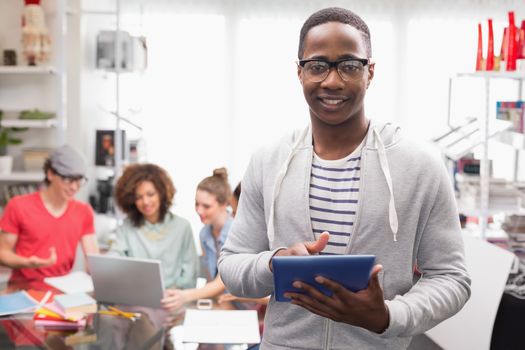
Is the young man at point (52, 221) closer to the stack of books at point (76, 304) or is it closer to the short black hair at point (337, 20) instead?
the stack of books at point (76, 304)

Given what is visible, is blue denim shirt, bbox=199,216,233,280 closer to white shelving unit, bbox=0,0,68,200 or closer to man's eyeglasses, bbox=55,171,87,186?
man's eyeglasses, bbox=55,171,87,186

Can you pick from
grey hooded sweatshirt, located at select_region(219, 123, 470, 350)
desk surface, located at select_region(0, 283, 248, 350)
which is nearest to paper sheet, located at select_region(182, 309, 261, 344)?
desk surface, located at select_region(0, 283, 248, 350)

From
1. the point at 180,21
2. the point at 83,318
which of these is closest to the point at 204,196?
the point at 83,318

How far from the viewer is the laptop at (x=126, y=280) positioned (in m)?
2.52

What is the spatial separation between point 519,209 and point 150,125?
10.5ft

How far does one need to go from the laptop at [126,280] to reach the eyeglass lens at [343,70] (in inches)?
55.0

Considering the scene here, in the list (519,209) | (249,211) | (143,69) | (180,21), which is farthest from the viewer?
(180,21)

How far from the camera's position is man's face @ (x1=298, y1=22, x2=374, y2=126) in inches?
47.2

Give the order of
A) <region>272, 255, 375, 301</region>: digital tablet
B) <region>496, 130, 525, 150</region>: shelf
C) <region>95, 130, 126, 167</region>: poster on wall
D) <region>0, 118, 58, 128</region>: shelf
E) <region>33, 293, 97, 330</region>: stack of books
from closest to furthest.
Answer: <region>272, 255, 375, 301</region>: digital tablet < <region>33, 293, 97, 330</region>: stack of books < <region>496, 130, 525, 150</region>: shelf < <region>0, 118, 58, 128</region>: shelf < <region>95, 130, 126, 167</region>: poster on wall

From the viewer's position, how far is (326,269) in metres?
1.12

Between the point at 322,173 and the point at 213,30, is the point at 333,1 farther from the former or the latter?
the point at 322,173

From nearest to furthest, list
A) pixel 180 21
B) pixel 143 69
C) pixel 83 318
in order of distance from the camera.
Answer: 1. pixel 83 318
2. pixel 143 69
3. pixel 180 21

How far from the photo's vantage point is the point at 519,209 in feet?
14.8

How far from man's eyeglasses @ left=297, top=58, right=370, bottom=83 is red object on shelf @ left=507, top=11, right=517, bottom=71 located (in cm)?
365
